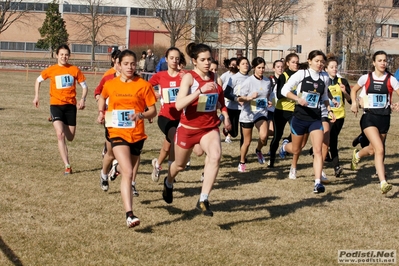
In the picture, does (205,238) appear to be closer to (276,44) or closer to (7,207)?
(7,207)

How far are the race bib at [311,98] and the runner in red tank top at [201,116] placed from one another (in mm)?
2375

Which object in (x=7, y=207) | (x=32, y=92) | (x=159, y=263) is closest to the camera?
(x=159, y=263)

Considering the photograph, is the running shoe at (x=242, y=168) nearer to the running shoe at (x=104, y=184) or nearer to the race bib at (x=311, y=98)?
the race bib at (x=311, y=98)

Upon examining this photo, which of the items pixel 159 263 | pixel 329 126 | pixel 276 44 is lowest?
pixel 159 263

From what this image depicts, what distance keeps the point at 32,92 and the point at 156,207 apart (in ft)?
69.6

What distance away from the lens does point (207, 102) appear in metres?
7.82

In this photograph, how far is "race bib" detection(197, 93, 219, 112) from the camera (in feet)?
25.5

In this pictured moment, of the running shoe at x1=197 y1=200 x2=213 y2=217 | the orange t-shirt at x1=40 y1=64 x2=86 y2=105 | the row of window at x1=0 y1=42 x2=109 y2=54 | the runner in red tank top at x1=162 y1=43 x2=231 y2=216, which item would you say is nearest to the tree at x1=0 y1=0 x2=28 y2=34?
the row of window at x1=0 y1=42 x2=109 y2=54

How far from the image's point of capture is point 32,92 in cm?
2877

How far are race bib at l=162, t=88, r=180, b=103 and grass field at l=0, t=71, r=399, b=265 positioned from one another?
4.46 ft

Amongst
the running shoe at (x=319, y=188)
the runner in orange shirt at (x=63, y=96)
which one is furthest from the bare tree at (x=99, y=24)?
the running shoe at (x=319, y=188)

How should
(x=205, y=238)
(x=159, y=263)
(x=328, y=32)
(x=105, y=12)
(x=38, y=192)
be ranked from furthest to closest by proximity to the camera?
(x=105, y=12)
(x=328, y=32)
(x=38, y=192)
(x=205, y=238)
(x=159, y=263)

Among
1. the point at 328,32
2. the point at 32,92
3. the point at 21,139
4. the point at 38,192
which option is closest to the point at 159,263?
the point at 38,192

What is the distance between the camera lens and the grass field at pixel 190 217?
6770mm
